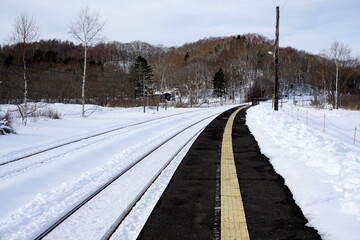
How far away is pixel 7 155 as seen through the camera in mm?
7238

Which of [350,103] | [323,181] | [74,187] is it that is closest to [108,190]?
[74,187]

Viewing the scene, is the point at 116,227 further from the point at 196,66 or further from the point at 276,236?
the point at 196,66

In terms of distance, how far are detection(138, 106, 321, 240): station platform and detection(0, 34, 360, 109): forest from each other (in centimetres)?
1729

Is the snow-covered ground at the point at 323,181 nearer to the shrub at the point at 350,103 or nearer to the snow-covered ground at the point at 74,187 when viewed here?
the snow-covered ground at the point at 74,187

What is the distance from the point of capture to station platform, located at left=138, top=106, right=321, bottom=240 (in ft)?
9.77

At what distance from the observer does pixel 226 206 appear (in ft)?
12.0

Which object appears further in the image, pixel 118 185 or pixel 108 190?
pixel 118 185

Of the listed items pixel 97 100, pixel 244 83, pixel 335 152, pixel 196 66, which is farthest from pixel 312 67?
pixel 335 152

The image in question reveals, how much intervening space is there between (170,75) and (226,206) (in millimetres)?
96336

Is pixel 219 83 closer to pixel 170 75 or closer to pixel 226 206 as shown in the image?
pixel 170 75

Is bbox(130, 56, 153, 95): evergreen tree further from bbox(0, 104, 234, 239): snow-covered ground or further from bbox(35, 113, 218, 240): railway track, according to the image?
bbox(35, 113, 218, 240): railway track

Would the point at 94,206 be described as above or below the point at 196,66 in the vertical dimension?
below

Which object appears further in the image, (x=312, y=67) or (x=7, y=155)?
(x=312, y=67)

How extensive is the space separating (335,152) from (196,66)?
112m
